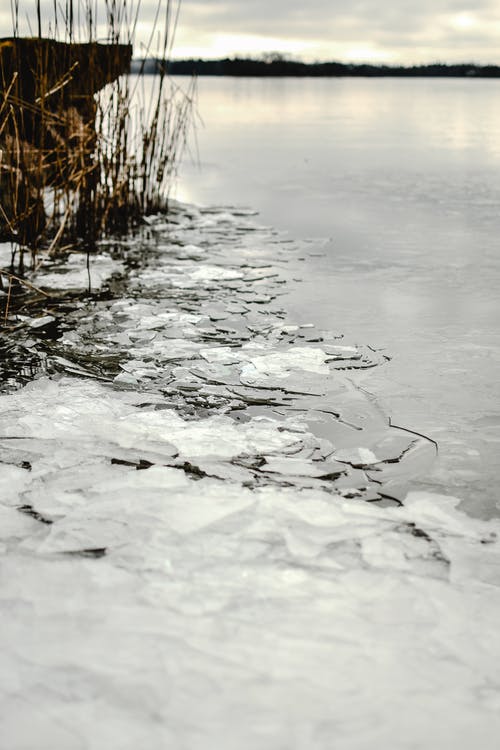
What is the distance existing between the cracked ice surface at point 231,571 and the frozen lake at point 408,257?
131 millimetres

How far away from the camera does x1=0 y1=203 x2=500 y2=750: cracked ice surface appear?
35.1 inches

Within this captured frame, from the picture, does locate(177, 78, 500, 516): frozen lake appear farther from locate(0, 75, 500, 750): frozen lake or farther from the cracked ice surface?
the cracked ice surface

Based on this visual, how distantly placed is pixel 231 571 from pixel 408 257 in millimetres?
2424

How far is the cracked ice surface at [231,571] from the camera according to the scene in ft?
2.93

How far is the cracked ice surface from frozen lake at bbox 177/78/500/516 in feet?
0.43

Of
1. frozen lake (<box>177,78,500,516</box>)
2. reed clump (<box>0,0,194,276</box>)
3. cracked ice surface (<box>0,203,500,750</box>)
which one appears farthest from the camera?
reed clump (<box>0,0,194,276</box>)

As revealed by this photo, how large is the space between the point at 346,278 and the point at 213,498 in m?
1.78

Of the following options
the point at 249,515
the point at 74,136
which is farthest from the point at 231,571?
the point at 74,136

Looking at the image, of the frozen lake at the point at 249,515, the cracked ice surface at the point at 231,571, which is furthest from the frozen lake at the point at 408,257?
the cracked ice surface at the point at 231,571

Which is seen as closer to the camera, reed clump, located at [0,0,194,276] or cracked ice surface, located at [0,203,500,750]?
cracked ice surface, located at [0,203,500,750]

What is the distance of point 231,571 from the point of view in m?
1.14

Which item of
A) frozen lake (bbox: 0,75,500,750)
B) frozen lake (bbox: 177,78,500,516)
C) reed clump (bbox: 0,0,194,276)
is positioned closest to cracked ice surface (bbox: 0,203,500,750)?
frozen lake (bbox: 0,75,500,750)

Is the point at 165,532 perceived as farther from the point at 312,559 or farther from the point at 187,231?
the point at 187,231

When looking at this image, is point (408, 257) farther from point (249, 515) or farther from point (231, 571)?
point (231, 571)
